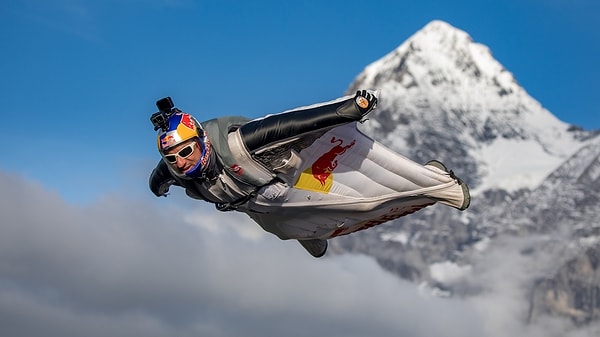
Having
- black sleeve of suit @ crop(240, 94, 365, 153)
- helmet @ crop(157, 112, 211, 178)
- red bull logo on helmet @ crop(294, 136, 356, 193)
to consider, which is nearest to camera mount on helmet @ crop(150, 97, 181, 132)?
helmet @ crop(157, 112, 211, 178)

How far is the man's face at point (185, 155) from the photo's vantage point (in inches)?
1110

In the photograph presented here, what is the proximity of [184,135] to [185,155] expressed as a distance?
0.51m

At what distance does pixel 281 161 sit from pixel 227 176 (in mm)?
1404

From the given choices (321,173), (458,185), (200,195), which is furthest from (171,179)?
(458,185)

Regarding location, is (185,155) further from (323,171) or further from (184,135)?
(323,171)

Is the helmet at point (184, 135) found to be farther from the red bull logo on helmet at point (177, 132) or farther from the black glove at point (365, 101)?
the black glove at point (365, 101)

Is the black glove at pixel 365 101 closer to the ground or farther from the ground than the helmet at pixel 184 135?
farther from the ground

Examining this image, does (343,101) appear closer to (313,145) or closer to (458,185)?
(313,145)

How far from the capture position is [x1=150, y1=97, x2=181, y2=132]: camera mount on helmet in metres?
28.2

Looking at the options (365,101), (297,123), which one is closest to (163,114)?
(297,123)

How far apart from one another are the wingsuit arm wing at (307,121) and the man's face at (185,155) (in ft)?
4.30

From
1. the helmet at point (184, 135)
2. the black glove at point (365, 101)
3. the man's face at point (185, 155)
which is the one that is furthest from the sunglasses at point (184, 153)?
the black glove at point (365, 101)

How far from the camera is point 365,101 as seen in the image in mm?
28844

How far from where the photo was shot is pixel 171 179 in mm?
31734
